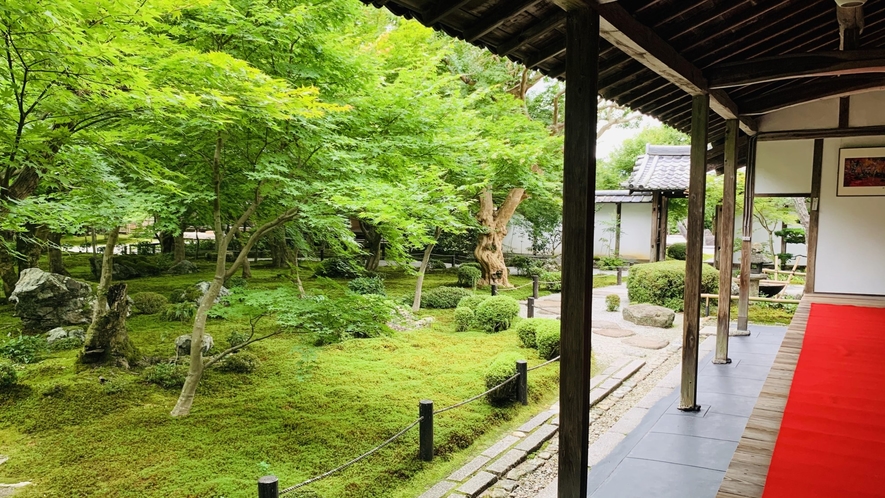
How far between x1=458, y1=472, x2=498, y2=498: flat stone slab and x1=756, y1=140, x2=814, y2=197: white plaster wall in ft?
21.9

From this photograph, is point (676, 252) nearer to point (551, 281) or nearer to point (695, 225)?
point (551, 281)

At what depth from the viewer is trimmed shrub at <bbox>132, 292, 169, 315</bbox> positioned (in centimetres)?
1050

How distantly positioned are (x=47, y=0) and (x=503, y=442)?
5.43 metres

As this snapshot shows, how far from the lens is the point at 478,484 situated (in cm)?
Answer: 462

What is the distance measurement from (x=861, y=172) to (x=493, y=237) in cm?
939

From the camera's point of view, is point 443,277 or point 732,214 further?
point 443,277

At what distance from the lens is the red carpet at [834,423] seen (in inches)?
103

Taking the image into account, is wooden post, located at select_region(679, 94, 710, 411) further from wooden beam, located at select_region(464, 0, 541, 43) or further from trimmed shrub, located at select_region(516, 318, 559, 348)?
trimmed shrub, located at select_region(516, 318, 559, 348)

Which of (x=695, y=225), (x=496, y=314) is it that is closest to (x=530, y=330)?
(x=496, y=314)

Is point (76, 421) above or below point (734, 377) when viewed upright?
below

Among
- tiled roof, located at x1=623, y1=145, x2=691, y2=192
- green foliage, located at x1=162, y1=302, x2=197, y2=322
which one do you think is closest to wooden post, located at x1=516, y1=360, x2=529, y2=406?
green foliage, located at x1=162, y1=302, x2=197, y2=322

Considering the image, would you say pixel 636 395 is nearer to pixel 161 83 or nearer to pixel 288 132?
pixel 288 132

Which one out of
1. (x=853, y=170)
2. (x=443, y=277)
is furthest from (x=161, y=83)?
(x=443, y=277)

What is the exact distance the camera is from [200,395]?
650 cm
